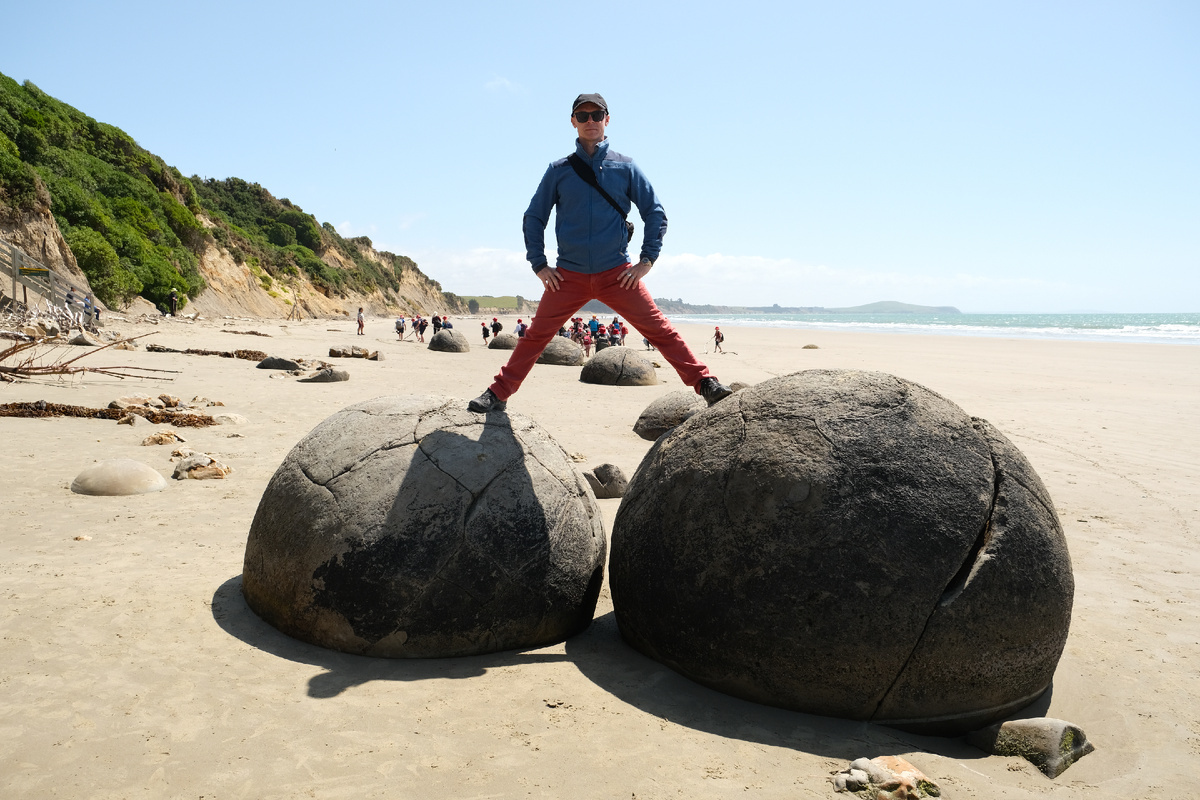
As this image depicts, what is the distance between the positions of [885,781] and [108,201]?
4193cm

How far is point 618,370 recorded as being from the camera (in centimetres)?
1773

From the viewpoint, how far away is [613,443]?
35.7 feet

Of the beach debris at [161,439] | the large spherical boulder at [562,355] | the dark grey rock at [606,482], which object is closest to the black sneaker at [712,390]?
the dark grey rock at [606,482]

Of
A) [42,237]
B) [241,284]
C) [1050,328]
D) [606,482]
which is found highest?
[42,237]

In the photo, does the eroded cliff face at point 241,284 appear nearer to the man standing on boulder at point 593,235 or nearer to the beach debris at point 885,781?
the man standing on boulder at point 593,235

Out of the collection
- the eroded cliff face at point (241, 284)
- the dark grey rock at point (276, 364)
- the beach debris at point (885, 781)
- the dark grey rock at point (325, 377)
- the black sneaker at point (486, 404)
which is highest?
the eroded cliff face at point (241, 284)

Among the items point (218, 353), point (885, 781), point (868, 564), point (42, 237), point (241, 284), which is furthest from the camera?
point (241, 284)

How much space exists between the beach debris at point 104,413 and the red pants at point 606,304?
24.6 ft

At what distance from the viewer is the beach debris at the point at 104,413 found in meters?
10.0

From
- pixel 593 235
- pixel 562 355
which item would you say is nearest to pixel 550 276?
pixel 593 235

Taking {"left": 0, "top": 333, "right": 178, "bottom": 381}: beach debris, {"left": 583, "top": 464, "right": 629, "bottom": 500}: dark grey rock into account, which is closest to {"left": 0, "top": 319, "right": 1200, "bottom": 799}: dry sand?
{"left": 583, "top": 464, "right": 629, "bottom": 500}: dark grey rock

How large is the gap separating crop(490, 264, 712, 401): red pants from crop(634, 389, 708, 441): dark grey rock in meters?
6.44

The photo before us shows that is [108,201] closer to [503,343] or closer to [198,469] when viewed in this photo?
[503,343]

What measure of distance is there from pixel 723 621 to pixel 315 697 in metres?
1.94
